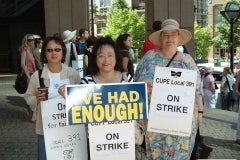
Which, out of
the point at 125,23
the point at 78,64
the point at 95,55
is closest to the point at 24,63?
the point at 78,64

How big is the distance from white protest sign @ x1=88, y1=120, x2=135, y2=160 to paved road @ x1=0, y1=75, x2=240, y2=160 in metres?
3.28

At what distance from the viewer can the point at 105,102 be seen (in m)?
3.93

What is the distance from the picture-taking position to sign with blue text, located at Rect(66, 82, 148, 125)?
3846 mm

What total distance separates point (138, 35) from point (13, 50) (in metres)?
47.1

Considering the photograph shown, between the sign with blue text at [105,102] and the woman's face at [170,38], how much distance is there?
0.72 metres

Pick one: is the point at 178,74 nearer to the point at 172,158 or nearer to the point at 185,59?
the point at 185,59

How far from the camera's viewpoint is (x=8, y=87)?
55.5 feet

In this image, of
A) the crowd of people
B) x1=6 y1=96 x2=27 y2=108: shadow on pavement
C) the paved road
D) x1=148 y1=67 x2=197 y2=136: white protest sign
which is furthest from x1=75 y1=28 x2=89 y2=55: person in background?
x1=148 y1=67 x2=197 y2=136: white protest sign

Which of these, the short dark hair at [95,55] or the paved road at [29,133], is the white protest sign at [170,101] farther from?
the paved road at [29,133]

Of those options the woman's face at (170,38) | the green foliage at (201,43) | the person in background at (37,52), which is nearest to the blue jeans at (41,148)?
the woman's face at (170,38)

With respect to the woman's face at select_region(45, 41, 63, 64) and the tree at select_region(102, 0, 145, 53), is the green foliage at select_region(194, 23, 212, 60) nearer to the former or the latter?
the tree at select_region(102, 0, 145, 53)

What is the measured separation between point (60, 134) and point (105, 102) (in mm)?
543

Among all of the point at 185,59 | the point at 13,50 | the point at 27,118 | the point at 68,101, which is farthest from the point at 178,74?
the point at 13,50

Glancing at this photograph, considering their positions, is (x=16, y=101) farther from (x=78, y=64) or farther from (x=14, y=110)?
(x=78, y=64)
